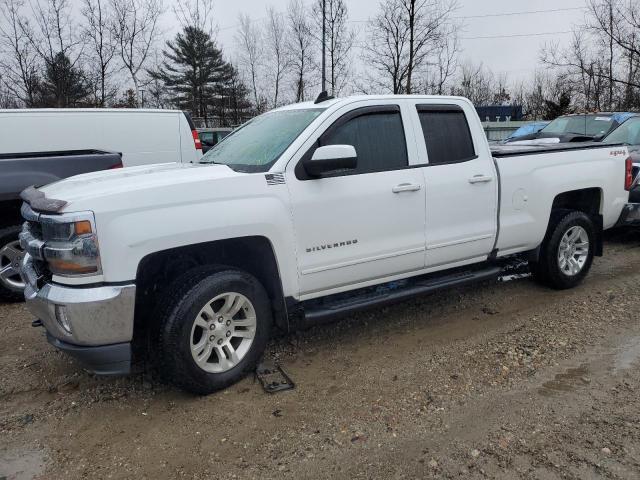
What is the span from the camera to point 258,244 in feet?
11.4

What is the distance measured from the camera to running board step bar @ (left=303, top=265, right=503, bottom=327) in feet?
12.2

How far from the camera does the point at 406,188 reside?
156 inches

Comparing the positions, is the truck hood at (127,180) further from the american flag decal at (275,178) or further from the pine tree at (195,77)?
the pine tree at (195,77)

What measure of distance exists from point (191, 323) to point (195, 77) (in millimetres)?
35108

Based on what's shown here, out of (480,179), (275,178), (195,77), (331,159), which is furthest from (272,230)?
(195,77)

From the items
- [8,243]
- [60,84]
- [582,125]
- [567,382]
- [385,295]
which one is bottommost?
[567,382]

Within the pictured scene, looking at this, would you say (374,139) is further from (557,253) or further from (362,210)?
(557,253)

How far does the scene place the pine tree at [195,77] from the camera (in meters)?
34.4

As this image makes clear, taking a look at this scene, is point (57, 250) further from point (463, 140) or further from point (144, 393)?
point (463, 140)

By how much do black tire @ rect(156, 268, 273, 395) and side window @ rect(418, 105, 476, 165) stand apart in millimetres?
1942

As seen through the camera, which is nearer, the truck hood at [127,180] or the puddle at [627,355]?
the truck hood at [127,180]

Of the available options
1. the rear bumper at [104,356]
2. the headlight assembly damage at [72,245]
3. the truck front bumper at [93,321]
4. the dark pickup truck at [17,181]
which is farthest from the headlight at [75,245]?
the dark pickup truck at [17,181]

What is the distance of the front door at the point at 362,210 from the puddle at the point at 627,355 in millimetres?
1600

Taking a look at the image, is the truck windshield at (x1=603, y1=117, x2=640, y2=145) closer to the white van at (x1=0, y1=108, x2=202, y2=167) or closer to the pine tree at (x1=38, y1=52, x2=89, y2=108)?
the white van at (x1=0, y1=108, x2=202, y2=167)
